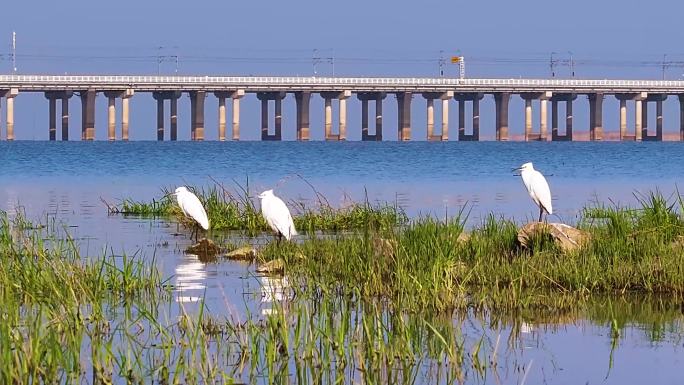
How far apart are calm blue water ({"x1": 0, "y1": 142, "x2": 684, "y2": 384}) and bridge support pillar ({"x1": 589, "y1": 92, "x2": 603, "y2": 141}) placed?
229ft

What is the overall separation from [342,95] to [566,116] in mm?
25052

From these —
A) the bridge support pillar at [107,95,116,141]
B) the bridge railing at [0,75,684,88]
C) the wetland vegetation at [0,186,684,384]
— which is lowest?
the wetland vegetation at [0,186,684,384]

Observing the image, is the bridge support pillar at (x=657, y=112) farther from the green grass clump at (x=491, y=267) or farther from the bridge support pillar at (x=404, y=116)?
the green grass clump at (x=491, y=267)

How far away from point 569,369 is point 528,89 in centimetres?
11933

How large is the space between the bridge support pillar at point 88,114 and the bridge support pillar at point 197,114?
27.0ft

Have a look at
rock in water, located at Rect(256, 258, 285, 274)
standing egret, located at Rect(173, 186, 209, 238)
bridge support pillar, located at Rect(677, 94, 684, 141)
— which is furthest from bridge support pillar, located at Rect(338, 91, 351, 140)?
rock in water, located at Rect(256, 258, 285, 274)

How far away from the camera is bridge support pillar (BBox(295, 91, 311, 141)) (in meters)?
124

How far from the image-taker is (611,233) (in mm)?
13672

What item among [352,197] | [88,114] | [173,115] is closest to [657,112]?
[173,115]

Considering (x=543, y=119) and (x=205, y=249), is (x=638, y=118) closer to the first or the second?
(x=543, y=119)

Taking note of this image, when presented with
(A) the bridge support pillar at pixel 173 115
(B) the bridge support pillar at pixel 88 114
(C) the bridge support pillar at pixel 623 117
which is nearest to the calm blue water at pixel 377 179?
(B) the bridge support pillar at pixel 88 114

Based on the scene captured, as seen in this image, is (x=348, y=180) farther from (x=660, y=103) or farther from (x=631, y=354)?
(x=660, y=103)

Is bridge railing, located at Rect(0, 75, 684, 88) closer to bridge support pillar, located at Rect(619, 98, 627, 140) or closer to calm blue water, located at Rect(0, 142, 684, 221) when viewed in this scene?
bridge support pillar, located at Rect(619, 98, 627, 140)

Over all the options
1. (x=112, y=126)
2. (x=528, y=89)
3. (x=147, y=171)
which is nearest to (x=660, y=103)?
(x=528, y=89)
